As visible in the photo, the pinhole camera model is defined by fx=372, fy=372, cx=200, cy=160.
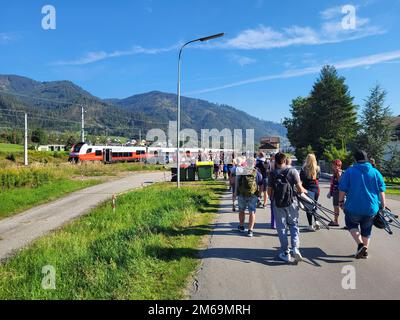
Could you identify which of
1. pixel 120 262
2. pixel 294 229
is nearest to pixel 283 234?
pixel 294 229

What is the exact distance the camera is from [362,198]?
6363 millimetres

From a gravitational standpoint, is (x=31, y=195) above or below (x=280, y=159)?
below

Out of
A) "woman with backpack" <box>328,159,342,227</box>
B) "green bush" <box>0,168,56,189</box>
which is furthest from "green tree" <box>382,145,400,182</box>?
"green bush" <box>0,168,56,189</box>

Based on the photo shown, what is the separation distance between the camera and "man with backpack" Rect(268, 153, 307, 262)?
6348mm

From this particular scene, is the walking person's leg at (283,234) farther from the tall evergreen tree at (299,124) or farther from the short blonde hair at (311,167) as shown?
the tall evergreen tree at (299,124)

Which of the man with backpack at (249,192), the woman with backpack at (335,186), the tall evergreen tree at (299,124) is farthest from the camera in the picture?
the tall evergreen tree at (299,124)

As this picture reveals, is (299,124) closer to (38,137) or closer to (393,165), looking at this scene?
(393,165)

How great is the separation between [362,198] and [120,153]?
173 feet

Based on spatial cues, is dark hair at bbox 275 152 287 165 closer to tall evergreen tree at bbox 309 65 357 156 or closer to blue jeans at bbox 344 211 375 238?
blue jeans at bbox 344 211 375 238

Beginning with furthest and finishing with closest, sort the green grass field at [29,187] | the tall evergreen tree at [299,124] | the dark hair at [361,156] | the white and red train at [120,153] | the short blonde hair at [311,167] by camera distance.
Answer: the tall evergreen tree at [299,124], the white and red train at [120,153], the green grass field at [29,187], the short blonde hair at [311,167], the dark hair at [361,156]

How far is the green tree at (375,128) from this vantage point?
27.8 m

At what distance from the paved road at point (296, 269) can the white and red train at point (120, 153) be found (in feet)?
106
